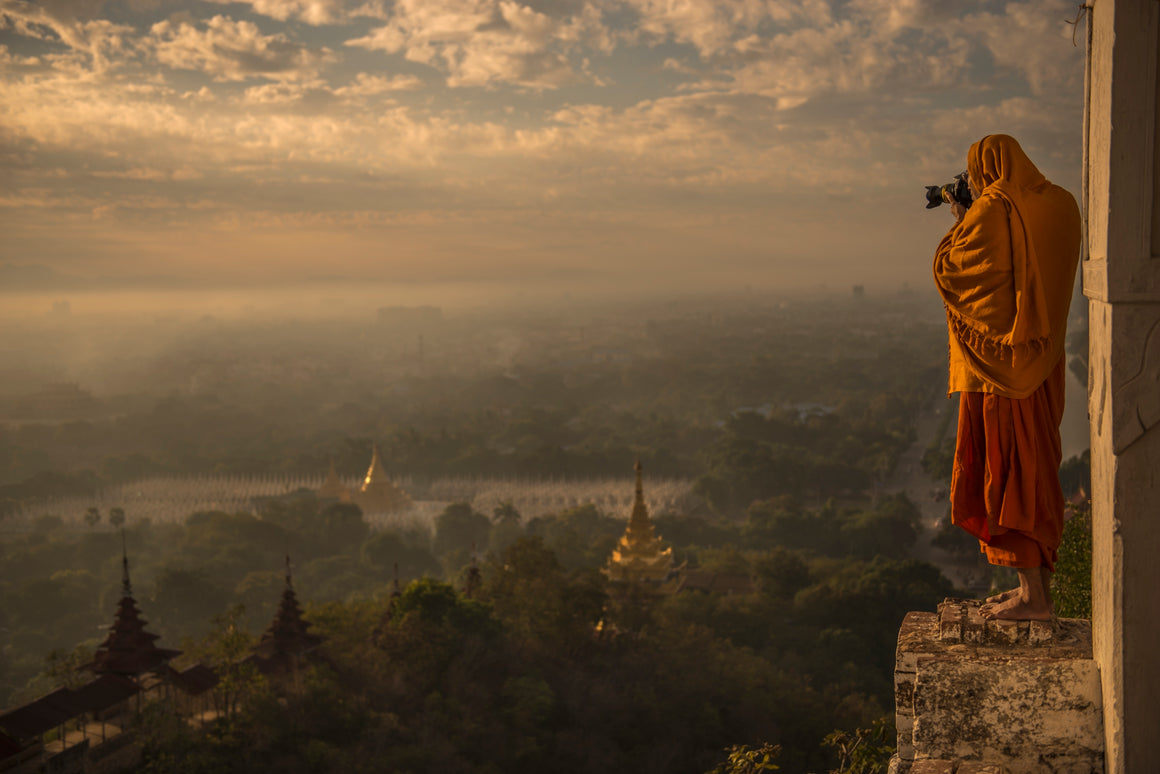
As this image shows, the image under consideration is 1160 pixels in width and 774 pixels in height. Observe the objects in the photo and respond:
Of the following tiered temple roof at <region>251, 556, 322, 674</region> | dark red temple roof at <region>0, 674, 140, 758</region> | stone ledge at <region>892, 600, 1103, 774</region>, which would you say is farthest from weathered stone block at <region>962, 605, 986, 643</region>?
tiered temple roof at <region>251, 556, 322, 674</region>

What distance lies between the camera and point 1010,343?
13.9 feet

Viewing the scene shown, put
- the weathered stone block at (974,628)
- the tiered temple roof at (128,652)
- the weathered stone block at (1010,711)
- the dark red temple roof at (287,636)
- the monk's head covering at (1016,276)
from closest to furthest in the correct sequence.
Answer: the weathered stone block at (1010,711)
the monk's head covering at (1016,276)
the weathered stone block at (974,628)
the tiered temple roof at (128,652)
the dark red temple roof at (287,636)

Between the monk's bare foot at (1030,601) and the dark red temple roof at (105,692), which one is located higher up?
the monk's bare foot at (1030,601)

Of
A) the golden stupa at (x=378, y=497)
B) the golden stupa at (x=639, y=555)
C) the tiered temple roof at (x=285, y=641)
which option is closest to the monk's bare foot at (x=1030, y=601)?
the tiered temple roof at (x=285, y=641)

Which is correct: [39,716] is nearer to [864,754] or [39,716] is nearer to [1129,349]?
[864,754]

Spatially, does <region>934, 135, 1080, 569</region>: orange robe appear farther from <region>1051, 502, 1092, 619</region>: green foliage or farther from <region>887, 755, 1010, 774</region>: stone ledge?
<region>1051, 502, 1092, 619</region>: green foliage

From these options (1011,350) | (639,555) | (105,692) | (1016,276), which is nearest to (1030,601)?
(1011,350)

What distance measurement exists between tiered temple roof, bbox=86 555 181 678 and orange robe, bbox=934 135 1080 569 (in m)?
14.2

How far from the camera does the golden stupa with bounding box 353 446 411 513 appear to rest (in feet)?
144

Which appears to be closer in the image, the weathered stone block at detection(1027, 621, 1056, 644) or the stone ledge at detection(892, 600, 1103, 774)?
the stone ledge at detection(892, 600, 1103, 774)

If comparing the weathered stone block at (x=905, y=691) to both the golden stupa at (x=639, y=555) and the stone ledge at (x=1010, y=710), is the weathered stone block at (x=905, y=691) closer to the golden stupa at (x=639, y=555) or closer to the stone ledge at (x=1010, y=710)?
the stone ledge at (x=1010, y=710)

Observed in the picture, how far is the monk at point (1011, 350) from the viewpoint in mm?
4230

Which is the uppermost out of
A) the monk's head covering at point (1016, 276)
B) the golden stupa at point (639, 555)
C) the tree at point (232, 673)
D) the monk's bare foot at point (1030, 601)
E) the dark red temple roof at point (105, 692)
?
the monk's head covering at point (1016, 276)

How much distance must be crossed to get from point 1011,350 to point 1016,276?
0.32 m
